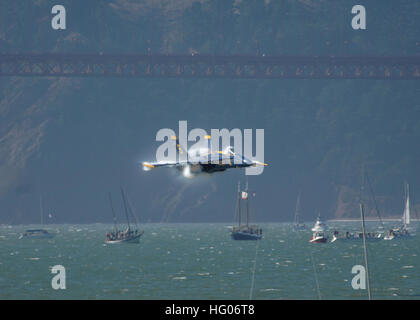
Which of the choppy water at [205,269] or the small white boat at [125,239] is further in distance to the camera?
the small white boat at [125,239]

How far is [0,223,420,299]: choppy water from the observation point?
3324 inches

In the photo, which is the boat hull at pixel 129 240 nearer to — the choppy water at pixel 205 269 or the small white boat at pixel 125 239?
the small white boat at pixel 125 239

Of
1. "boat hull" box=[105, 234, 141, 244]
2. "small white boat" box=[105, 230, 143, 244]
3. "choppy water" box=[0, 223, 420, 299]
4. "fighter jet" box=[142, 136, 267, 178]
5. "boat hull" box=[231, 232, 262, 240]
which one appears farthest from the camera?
"small white boat" box=[105, 230, 143, 244]

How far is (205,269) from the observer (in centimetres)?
11256

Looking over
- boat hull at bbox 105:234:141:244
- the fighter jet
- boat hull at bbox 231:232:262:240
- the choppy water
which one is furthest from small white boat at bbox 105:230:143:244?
the fighter jet

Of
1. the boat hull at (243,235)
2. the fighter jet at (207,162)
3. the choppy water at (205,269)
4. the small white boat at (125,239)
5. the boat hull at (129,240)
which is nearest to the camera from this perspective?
the fighter jet at (207,162)

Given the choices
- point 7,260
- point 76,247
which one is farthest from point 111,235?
point 7,260

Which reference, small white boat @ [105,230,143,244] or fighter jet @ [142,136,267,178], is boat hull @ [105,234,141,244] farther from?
fighter jet @ [142,136,267,178]

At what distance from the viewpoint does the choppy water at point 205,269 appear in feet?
277

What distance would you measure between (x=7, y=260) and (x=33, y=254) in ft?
55.1

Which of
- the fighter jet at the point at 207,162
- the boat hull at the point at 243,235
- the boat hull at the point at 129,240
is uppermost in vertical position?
the fighter jet at the point at 207,162

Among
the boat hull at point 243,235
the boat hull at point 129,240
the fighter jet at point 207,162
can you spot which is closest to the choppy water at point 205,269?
the boat hull at point 129,240

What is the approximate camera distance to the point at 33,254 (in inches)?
5861
